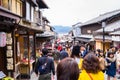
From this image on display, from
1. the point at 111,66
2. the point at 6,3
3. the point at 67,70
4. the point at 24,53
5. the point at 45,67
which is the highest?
the point at 6,3

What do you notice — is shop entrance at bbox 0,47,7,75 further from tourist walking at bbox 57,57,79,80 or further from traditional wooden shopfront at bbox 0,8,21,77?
tourist walking at bbox 57,57,79,80

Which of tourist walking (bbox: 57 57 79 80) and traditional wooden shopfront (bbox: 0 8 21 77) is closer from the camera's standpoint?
tourist walking (bbox: 57 57 79 80)

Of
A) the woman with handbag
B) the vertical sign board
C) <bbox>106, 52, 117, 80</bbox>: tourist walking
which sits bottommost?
<bbox>106, 52, 117, 80</bbox>: tourist walking

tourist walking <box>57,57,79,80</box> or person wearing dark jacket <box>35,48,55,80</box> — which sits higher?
tourist walking <box>57,57,79,80</box>

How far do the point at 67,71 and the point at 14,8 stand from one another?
12.7 m

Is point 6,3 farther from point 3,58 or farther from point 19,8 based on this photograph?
point 19,8

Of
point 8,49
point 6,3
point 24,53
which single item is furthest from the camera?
point 24,53

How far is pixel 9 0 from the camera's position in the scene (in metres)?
15.8

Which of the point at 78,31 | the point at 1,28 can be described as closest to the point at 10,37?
the point at 1,28

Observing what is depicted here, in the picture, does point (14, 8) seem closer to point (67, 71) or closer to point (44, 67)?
point (44, 67)

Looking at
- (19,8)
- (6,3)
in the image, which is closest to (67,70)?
(6,3)

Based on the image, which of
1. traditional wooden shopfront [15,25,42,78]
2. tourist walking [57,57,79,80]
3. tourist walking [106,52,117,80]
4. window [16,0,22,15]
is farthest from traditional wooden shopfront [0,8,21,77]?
tourist walking [57,57,79,80]

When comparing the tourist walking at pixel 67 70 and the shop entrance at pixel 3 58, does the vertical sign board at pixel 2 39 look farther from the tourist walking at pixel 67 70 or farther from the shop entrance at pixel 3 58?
the tourist walking at pixel 67 70

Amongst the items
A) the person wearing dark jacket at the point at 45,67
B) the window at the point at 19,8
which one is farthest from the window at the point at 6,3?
the person wearing dark jacket at the point at 45,67
